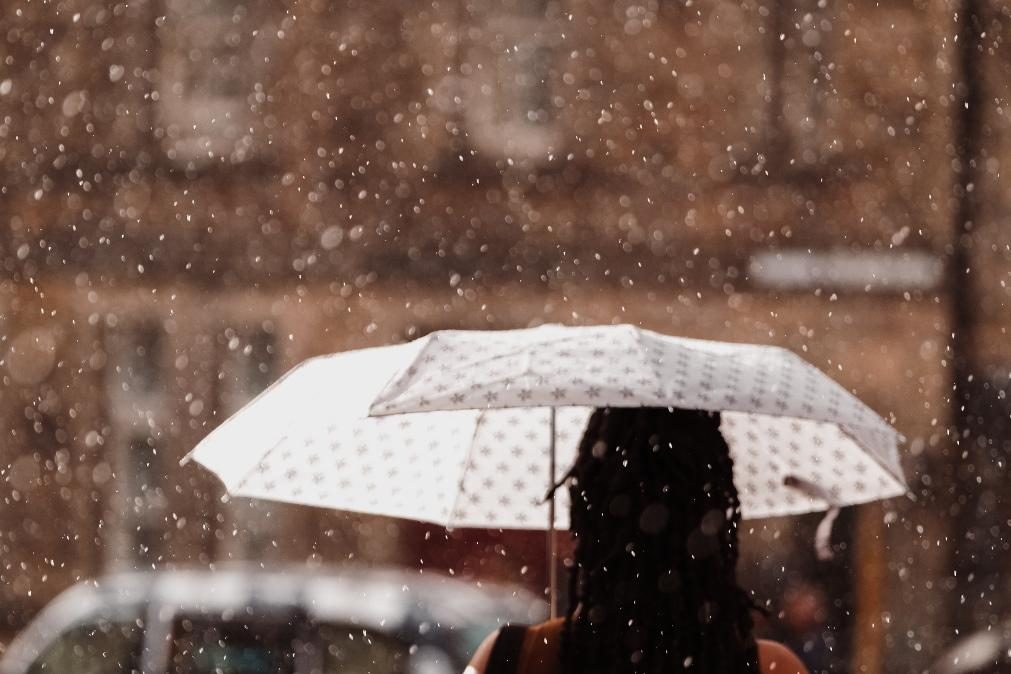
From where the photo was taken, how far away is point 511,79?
13656 mm

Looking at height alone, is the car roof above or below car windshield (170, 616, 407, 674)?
above

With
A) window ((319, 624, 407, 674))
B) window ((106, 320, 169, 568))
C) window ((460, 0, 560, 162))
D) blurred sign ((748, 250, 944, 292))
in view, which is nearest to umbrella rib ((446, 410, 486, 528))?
window ((319, 624, 407, 674))

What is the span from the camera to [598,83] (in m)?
13.4

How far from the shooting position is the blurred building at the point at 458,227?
1295 centimetres

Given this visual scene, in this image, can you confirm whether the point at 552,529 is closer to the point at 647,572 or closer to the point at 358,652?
the point at 647,572

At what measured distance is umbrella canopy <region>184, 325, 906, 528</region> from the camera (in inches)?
110

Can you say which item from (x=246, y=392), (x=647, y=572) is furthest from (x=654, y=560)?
(x=246, y=392)

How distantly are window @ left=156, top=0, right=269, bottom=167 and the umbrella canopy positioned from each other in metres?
10.1

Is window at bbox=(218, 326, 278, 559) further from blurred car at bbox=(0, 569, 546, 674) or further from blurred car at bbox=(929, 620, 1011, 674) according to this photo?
blurred car at bbox=(929, 620, 1011, 674)

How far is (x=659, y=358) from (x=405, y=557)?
10596 millimetres

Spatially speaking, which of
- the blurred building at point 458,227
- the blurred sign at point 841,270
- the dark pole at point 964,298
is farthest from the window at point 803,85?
the dark pole at point 964,298

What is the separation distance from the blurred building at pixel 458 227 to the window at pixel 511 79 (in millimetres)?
28

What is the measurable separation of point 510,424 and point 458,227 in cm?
939

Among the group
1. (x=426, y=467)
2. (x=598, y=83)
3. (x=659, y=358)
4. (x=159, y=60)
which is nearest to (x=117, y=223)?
(x=159, y=60)
